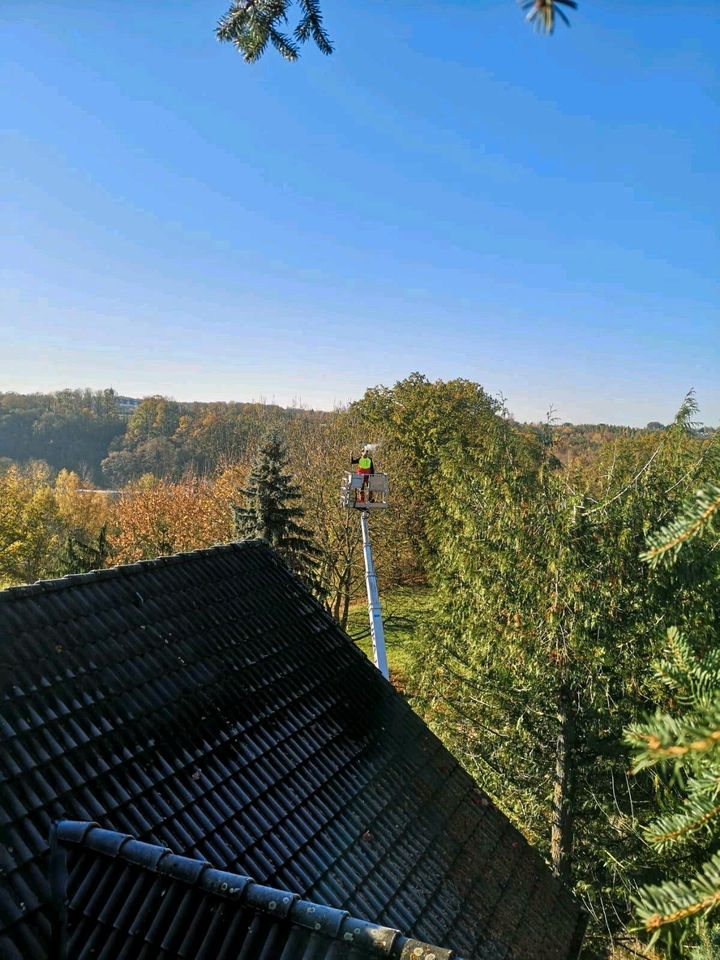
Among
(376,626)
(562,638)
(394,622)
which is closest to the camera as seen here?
(562,638)

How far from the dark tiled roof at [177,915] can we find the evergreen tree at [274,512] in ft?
52.0

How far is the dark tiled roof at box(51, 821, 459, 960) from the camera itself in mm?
2354

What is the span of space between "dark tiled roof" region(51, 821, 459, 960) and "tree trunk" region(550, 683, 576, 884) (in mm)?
6477

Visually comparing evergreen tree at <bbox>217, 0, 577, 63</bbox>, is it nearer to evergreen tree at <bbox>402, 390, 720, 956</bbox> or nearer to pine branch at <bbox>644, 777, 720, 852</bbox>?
pine branch at <bbox>644, 777, 720, 852</bbox>

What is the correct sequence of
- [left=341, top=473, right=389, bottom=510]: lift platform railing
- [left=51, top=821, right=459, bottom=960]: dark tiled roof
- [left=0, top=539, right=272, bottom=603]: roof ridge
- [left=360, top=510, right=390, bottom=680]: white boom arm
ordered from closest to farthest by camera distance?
[left=51, top=821, right=459, bottom=960]: dark tiled roof, [left=0, top=539, right=272, bottom=603]: roof ridge, [left=360, top=510, right=390, bottom=680]: white boom arm, [left=341, top=473, right=389, bottom=510]: lift platform railing

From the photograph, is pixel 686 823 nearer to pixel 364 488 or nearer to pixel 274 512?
pixel 364 488

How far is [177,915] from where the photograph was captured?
2.64 meters

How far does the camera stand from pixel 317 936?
7.84 ft

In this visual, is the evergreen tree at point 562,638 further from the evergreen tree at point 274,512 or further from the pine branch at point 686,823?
the evergreen tree at point 274,512

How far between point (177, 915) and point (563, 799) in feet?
23.3

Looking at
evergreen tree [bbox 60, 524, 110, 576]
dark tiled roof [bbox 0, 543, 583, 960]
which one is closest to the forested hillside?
dark tiled roof [bbox 0, 543, 583, 960]

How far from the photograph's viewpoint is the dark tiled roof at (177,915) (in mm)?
2354

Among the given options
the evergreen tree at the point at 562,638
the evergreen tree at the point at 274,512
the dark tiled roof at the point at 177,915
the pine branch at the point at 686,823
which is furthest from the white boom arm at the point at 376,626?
the pine branch at the point at 686,823

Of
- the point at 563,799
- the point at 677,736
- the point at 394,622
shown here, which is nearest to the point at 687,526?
the point at 677,736
